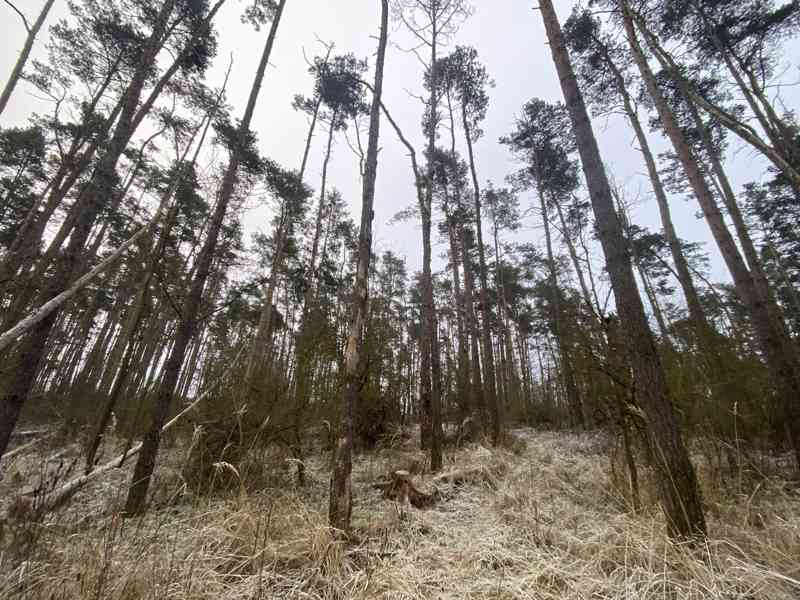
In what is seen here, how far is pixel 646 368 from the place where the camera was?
7.70ft

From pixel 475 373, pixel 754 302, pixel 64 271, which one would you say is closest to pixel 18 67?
pixel 64 271

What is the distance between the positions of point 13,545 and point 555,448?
321 inches

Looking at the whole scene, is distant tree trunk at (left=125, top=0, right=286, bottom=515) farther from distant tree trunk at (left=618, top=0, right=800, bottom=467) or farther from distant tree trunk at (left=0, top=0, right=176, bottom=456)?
distant tree trunk at (left=618, top=0, right=800, bottom=467)

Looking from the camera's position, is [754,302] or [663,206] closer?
[754,302]

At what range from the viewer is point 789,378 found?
3.76 m

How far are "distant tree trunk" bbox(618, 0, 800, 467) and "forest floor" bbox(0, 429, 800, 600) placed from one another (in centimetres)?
107

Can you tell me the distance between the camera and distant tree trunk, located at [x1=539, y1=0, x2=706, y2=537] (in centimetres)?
210

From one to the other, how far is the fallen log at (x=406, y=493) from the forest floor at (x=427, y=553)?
9.4 inches

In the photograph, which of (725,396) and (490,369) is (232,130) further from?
(725,396)

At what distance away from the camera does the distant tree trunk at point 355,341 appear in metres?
2.65

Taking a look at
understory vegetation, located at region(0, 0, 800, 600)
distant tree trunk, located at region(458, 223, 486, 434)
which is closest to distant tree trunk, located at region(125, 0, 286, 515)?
understory vegetation, located at region(0, 0, 800, 600)

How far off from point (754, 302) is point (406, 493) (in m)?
5.53

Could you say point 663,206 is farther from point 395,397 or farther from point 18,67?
point 18,67

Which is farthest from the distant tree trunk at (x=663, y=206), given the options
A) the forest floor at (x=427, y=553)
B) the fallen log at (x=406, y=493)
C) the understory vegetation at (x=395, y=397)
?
the fallen log at (x=406, y=493)
